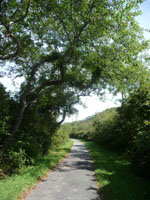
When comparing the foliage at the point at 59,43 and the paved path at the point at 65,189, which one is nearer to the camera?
the paved path at the point at 65,189

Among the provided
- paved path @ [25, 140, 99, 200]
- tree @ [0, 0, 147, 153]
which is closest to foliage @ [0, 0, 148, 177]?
tree @ [0, 0, 147, 153]

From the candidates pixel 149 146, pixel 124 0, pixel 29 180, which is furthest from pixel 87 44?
pixel 29 180

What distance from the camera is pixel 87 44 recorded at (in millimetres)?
9352

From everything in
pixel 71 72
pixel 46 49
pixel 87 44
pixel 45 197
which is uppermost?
pixel 46 49

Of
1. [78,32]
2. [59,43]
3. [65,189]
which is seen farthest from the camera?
[59,43]

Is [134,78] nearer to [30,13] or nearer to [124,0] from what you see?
[124,0]

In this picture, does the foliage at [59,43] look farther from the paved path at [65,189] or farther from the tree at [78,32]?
the paved path at [65,189]

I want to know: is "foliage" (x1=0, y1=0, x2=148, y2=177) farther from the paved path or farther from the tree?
the paved path

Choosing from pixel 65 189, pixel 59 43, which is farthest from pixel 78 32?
pixel 65 189

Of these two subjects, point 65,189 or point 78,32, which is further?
point 78,32

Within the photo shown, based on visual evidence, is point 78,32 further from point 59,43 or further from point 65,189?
point 65,189

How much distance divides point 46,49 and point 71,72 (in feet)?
8.64

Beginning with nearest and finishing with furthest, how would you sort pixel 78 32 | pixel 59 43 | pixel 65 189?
1. pixel 65 189
2. pixel 78 32
3. pixel 59 43

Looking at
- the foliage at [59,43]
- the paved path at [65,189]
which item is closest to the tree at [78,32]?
the foliage at [59,43]
